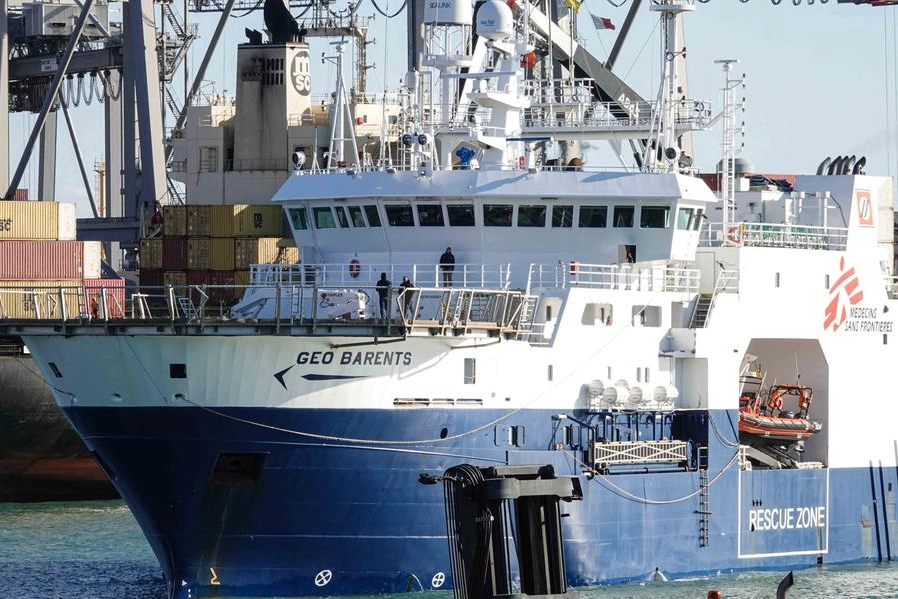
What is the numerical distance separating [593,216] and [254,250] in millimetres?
23584

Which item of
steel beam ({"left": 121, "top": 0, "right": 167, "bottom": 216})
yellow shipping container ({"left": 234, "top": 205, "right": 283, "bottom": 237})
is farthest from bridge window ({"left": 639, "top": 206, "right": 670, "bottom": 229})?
steel beam ({"left": 121, "top": 0, "right": 167, "bottom": 216})

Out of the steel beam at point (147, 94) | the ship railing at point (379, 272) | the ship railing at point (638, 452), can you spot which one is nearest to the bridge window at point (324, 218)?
the ship railing at point (379, 272)

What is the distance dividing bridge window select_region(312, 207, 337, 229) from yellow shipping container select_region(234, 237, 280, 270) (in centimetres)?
1976

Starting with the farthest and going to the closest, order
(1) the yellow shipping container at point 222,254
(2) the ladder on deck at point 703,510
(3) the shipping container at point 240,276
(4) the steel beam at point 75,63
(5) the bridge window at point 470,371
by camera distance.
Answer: (4) the steel beam at point 75,63
(1) the yellow shipping container at point 222,254
(3) the shipping container at point 240,276
(2) the ladder on deck at point 703,510
(5) the bridge window at point 470,371

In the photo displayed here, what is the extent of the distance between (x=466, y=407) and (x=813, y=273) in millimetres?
8427

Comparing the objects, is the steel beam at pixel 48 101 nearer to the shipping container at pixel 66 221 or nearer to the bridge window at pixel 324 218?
the shipping container at pixel 66 221

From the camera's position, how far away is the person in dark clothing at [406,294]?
84.3 feet

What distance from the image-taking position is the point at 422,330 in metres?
25.6

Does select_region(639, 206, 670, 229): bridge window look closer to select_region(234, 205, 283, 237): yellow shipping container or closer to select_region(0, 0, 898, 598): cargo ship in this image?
select_region(0, 0, 898, 598): cargo ship

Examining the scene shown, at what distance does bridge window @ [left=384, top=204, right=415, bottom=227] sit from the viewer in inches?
1156

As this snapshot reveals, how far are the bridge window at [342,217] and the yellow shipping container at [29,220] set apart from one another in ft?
72.9

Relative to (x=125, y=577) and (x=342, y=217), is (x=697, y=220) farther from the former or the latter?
(x=125, y=577)

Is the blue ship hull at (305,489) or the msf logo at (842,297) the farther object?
the msf logo at (842,297)

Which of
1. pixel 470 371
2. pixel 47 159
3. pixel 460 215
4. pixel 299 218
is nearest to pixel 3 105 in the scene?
pixel 47 159
